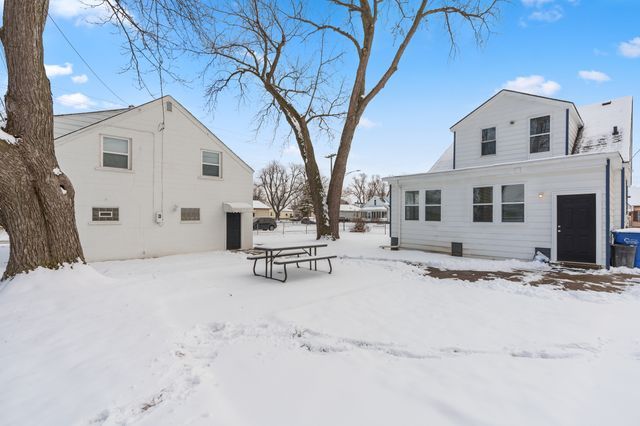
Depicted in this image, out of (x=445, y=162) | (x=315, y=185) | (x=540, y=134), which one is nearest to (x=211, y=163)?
(x=315, y=185)

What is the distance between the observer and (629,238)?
8797 mm

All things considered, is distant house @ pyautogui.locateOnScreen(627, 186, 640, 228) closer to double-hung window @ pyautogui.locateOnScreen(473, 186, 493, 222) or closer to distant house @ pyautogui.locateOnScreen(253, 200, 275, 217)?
double-hung window @ pyautogui.locateOnScreen(473, 186, 493, 222)

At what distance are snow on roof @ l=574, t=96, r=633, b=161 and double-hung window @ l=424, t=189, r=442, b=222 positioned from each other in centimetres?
576

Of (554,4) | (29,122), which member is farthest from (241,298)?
(554,4)

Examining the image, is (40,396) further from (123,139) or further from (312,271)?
(123,139)

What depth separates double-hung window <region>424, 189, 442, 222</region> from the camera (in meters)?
12.3

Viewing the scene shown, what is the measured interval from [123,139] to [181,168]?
219 cm

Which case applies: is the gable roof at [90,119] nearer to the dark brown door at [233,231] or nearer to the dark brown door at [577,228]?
the dark brown door at [233,231]

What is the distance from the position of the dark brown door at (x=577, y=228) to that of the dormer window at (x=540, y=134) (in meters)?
4.26

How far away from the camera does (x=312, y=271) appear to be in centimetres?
855

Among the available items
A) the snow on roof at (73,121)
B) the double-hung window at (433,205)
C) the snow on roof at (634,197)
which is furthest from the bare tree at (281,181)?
the double-hung window at (433,205)

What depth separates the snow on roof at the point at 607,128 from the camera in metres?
12.2

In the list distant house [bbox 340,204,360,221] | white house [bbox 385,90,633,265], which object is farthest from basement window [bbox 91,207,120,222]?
distant house [bbox 340,204,360,221]

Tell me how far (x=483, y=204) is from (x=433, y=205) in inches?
71.8
